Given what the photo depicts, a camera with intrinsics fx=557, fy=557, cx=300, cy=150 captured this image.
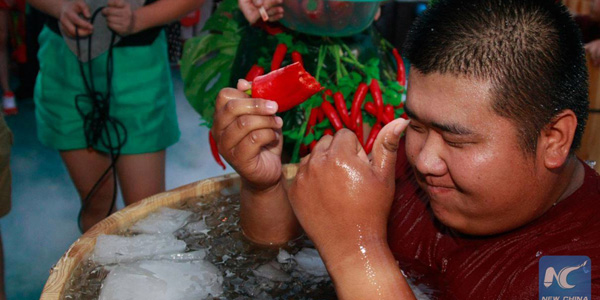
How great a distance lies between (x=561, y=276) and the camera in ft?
3.59

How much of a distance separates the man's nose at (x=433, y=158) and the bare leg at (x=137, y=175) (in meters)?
1.58

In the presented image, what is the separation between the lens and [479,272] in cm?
124

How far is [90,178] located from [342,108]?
3.90ft

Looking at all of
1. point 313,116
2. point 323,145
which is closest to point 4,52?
point 313,116

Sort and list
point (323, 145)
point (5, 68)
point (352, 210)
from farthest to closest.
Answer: point (5, 68)
point (323, 145)
point (352, 210)

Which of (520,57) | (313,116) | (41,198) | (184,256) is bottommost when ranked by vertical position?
(41,198)

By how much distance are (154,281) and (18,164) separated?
3.20 meters

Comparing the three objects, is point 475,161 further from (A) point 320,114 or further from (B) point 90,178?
(B) point 90,178

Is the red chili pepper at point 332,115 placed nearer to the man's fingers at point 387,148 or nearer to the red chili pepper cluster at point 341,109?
the red chili pepper cluster at point 341,109

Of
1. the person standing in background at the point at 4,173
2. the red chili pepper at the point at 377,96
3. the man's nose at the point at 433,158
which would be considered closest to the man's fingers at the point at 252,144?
the man's nose at the point at 433,158

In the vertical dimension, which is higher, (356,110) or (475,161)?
(475,161)

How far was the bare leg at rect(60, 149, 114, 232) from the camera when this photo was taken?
2461 millimetres

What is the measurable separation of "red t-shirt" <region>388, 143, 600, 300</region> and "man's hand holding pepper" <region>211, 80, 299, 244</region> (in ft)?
1.18

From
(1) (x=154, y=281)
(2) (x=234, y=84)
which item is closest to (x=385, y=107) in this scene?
(2) (x=234, y=84)
